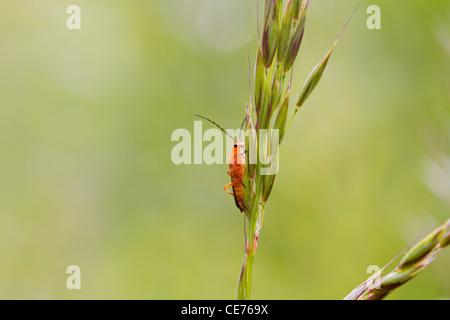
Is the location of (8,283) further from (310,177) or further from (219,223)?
(310,177)

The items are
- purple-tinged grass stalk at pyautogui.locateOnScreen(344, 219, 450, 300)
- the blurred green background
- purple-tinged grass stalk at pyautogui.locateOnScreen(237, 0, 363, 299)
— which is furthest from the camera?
the blurred green background

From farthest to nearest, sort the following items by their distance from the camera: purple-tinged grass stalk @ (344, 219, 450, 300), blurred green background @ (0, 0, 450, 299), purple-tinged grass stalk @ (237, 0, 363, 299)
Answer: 1. blurred green background @ (0, 0, 450, 299)
2. purple-tinged grass stalk @ (237, 0, 363, 299)
3. purple-tinged grass stalk @ (344, 219, 450, 300)

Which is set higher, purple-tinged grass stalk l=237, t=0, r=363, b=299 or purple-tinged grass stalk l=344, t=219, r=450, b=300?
purple-tinged grass stalk l=237, t=0, r=363, b=299

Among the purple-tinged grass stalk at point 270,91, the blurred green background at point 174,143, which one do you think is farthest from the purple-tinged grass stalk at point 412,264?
the blurred green background at point 174,143

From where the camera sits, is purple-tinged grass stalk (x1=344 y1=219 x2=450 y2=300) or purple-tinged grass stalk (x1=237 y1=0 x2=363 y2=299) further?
purple-tinged grass stalk (x1=237 y1=0 x2=363 y2=299)

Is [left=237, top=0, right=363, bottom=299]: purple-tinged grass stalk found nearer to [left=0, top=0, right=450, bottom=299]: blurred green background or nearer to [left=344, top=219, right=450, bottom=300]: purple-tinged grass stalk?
[left=344, top=219, right=450, bottom=300]: purple-tinged grass stalk

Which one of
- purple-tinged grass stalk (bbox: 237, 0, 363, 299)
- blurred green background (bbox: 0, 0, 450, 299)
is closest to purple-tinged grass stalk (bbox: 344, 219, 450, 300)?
purple-tinged grass stalk (bbox: 237, 0, 363, 299)
